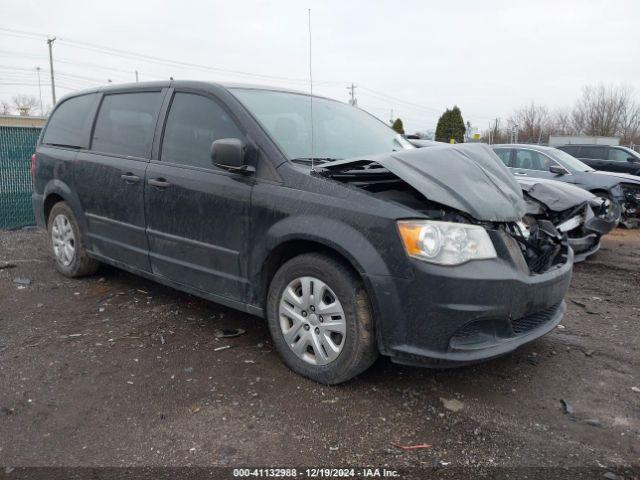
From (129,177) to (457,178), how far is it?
2.56 meters

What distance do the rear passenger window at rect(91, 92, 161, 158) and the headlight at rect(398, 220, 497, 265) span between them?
2.37 m

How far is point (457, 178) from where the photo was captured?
2.99 metres

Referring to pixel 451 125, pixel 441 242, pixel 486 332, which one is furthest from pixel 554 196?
pixel 451 125

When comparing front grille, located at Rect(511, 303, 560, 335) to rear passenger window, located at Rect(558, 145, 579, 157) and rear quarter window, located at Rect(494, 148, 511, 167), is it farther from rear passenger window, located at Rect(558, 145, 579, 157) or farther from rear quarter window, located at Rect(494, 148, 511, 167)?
rear passenger window, located at Rect(558, 145, 579, 157)

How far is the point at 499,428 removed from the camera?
2645mm

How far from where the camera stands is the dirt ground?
95.7 inches

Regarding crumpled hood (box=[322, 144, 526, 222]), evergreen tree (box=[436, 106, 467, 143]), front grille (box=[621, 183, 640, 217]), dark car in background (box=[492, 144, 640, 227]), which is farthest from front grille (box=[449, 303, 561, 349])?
evergreen tree (box=[436, 106, 467, 143])

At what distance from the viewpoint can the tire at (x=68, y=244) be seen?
16.1 feet

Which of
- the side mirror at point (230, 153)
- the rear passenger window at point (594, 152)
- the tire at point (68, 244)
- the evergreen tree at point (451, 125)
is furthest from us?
the evergreen tree at point (451, 125)

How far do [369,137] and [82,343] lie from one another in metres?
2.66

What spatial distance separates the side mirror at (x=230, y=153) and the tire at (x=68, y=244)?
2.34m

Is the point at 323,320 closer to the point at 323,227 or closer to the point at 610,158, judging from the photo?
the point at 323,227

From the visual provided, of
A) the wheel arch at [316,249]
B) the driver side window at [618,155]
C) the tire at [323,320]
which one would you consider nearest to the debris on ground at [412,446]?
the tire at [323,320]

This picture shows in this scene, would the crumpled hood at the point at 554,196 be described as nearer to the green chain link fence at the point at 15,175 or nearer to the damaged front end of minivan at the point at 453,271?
the damaged front end of minivan at the point at 453,271
